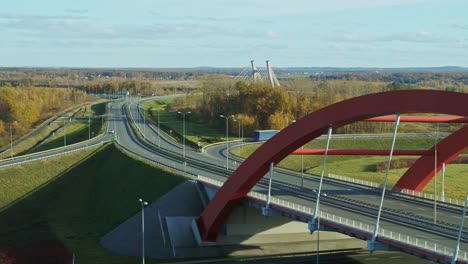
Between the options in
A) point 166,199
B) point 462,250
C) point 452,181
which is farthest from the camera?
point 452,181

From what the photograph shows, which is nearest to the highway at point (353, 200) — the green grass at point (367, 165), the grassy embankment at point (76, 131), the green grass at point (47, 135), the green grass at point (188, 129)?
the green grass at point (367, 165)

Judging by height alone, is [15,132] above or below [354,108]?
below

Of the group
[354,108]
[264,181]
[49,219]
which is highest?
[354,108]

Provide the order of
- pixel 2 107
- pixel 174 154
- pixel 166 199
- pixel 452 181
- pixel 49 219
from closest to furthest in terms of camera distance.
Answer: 1. pixel 166 199
2. pixel 49 219
3. pixel 452 181
4. pixel 174 154
5. pixel 2 107

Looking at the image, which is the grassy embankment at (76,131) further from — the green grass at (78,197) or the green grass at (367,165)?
the green grass at (367,165)

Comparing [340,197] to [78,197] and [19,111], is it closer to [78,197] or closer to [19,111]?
[78,197]

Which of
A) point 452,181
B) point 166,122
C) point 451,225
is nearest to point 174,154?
point 452,181

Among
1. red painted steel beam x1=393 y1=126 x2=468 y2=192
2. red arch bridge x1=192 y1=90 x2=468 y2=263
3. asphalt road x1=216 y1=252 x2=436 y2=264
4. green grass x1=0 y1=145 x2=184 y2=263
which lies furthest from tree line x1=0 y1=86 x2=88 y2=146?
red painted steel beam x1=393 y1=126 x2=468 y2=192

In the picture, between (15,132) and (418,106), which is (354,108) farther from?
(15,132)
